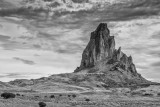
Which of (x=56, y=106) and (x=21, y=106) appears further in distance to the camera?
(x=56, y=106)

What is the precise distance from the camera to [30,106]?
1839 inches

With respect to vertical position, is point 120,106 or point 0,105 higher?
point 0,105

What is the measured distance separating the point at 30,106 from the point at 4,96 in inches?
681

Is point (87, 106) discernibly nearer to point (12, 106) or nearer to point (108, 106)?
point (108, 106)

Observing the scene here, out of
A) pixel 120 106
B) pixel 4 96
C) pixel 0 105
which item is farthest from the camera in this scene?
pixel 4 96

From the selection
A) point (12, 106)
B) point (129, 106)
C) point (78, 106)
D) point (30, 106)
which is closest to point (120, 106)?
point (129, 106)

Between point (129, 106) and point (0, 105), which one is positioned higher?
point (0, 105)

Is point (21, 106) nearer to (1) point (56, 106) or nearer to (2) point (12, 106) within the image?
(2) point (12, 106)

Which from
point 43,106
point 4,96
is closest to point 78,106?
point 43,106

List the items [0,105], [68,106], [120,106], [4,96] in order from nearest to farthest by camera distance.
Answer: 1. [0,105]
2. [68,106]
3. [120,106]
4. [4,96]

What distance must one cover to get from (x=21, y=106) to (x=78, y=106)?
489 inches

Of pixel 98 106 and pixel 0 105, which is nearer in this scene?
pixel 0 105

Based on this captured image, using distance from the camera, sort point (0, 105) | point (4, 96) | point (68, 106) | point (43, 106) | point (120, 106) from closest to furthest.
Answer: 1. point (0, 105)
2. point (43, 106)
3. point (68, 106)
4. point (120, 106)
5. point (4, 96)

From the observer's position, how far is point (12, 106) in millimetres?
44281
